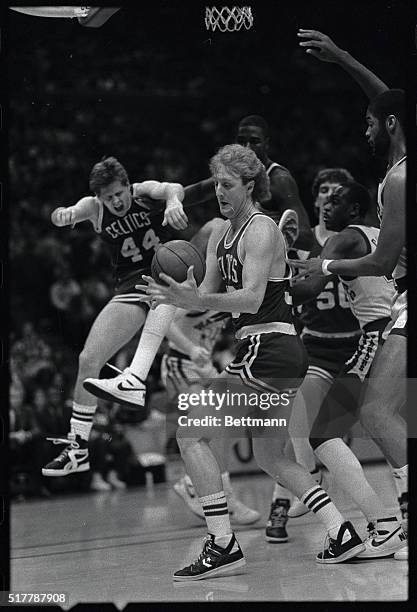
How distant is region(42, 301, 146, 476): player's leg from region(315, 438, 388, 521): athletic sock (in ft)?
4.85

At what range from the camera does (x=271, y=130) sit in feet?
21.9

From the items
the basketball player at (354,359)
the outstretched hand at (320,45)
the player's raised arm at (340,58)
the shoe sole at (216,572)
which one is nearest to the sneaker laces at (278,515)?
the basketball player at (354,359)

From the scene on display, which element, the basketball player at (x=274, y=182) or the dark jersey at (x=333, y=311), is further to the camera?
the dark jersey at (x=333, y=311)

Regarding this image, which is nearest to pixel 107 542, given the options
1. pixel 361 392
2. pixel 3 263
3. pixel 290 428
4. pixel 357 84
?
A: pixel 290 428

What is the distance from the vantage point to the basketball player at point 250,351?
18.1ft

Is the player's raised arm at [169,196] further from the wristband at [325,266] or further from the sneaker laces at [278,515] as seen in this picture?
the sneaker laces at [278,515]

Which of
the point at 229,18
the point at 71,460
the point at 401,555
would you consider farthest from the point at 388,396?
the point at 229,18

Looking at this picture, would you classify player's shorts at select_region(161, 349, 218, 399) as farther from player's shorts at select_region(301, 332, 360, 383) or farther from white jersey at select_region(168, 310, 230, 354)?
player's shorts at select_region(301, 332, 360, 383)

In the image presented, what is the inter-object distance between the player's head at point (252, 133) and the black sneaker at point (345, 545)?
2383 millimetres

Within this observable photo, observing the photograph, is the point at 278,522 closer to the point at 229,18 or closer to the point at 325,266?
the point at 325,266

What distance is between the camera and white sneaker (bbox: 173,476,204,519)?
781cm

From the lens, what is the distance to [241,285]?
563 cm

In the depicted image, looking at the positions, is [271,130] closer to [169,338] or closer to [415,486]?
[169,338]

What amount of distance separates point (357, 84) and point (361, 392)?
74.8 inches
